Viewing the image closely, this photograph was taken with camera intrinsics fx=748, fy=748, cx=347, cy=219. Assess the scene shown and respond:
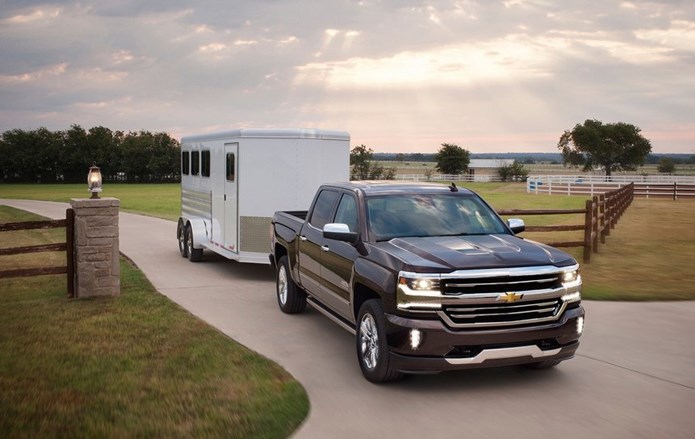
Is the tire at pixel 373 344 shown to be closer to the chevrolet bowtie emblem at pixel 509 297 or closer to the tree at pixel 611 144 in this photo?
the chevrolet bowtie emblem at pixel 509 297

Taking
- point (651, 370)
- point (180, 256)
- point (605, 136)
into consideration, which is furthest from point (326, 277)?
point (605, 136)

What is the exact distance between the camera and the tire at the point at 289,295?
32.4ft

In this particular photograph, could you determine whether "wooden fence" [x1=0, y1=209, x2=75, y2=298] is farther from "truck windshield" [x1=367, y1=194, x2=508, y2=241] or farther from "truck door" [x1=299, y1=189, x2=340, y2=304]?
"truck windshield" [x1=367, y1=194, x2=508, y2=241]

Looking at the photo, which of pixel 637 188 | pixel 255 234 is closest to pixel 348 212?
pixel 255 234

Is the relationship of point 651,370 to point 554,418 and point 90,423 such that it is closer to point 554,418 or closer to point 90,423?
point 554,418

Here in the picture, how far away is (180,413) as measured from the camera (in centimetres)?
584

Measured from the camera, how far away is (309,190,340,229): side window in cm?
879

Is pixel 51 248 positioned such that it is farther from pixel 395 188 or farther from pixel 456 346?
pixel 456 346

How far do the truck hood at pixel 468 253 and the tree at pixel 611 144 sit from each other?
426ft

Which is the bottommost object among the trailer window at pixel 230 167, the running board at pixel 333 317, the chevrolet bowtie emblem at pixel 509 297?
the running board at pixel 333 317

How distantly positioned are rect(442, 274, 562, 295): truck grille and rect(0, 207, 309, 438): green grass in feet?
5.21

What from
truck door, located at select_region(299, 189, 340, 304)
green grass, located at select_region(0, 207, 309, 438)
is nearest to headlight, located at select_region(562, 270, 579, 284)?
green grass, located at select_region(0, 207, 309, 438)

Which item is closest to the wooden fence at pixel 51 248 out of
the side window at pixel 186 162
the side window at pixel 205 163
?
the side window at pixel 205 163

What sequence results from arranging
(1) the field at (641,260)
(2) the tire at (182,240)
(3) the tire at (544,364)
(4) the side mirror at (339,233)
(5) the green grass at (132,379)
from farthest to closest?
(2) the tire at (182,240) < (1) the field at (641,260) < (4) the side mirror at (339,233) < (3) the tire at (544,364) < (5) the green grass at (132,379)
